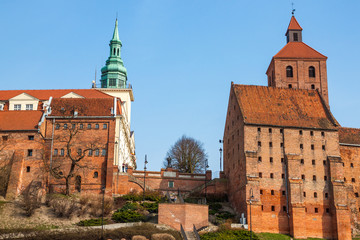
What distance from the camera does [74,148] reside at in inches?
2648

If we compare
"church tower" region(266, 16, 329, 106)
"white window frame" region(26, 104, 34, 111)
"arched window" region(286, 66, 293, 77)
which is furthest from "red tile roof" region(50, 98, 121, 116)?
"arched window" region(286, 66, 293, 77)

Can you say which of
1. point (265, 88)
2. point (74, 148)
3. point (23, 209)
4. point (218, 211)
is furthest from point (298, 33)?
point (23, 209)

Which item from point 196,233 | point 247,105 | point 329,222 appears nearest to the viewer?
point 196,233

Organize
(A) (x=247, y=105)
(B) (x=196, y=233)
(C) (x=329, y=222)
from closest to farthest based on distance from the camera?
(B) (x=196, y=233) < (C) (x=329, y=222) < (A) (x=247, y=105)

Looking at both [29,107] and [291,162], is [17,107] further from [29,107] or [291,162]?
[291,162]

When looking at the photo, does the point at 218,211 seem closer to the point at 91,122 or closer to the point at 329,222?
the point at 329,222

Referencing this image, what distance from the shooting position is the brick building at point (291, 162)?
64.2 m

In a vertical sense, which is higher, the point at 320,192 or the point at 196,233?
the point at 320,192

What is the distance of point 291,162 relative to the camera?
219ft

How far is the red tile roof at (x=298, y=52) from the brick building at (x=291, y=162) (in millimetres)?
7092

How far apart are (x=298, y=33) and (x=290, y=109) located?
21.1 m

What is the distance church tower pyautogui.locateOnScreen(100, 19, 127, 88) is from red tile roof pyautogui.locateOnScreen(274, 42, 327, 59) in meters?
26.7

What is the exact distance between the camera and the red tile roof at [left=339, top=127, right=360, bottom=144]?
7262cm

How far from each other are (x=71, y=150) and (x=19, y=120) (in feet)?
24.9
